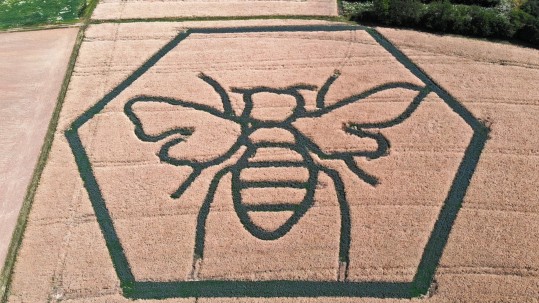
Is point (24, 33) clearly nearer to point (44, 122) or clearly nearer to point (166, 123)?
point (44, 122)

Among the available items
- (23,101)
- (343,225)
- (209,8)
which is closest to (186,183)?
(343,225)

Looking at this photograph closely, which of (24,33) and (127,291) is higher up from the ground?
(24,33)

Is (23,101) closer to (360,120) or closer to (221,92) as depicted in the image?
(221,92)

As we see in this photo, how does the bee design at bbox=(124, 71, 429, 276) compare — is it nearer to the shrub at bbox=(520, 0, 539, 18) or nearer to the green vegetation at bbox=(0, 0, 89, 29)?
the shrub at bbox=(520, 0, 539, 18)

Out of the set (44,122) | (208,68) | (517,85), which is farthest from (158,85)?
(517,85)

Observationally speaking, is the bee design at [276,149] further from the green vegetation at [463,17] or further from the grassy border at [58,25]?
the grassy border at [58,25]

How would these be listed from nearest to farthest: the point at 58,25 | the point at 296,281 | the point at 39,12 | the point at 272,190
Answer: the point at 296,281 < the point at 272,190 < the point at 58,25 < the point at 39,12
